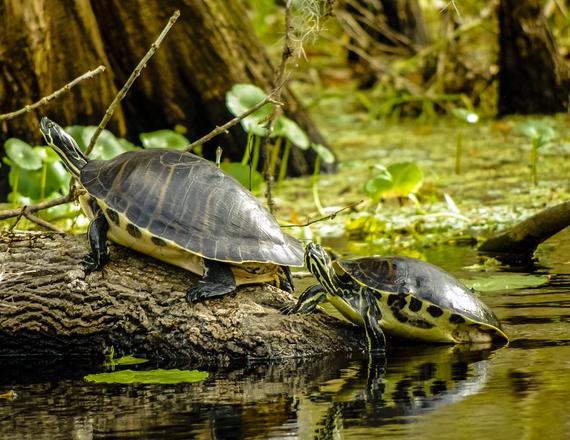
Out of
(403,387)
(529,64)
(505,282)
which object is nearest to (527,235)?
(505,282)

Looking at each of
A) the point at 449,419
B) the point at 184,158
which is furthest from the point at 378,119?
the point at 449,419

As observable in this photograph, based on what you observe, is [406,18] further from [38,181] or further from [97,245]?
[97,245]

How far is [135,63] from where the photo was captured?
28.4 ft

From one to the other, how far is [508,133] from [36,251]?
650cm

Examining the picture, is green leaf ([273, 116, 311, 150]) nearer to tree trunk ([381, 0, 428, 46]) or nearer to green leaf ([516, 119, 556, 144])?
green leaf ([516, 119, 556, 144])

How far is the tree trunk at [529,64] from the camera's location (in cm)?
1059

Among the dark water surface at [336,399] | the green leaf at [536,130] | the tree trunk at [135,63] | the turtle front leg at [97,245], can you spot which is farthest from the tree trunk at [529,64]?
the turtle front leg at [97,245]

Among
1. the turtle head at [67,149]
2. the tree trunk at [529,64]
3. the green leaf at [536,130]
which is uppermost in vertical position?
the tree trunk at [529,64]

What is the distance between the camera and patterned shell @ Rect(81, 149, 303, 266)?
4.73 m

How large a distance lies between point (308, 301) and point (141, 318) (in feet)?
2.18

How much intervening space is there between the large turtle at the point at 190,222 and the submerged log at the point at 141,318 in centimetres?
7

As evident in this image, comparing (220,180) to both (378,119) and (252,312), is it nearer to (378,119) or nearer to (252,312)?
(252,312)

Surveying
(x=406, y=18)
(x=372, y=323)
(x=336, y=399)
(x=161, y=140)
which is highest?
(x=406, y=18)

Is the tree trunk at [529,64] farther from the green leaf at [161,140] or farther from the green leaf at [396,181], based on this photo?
the green leaf at [161,140]
